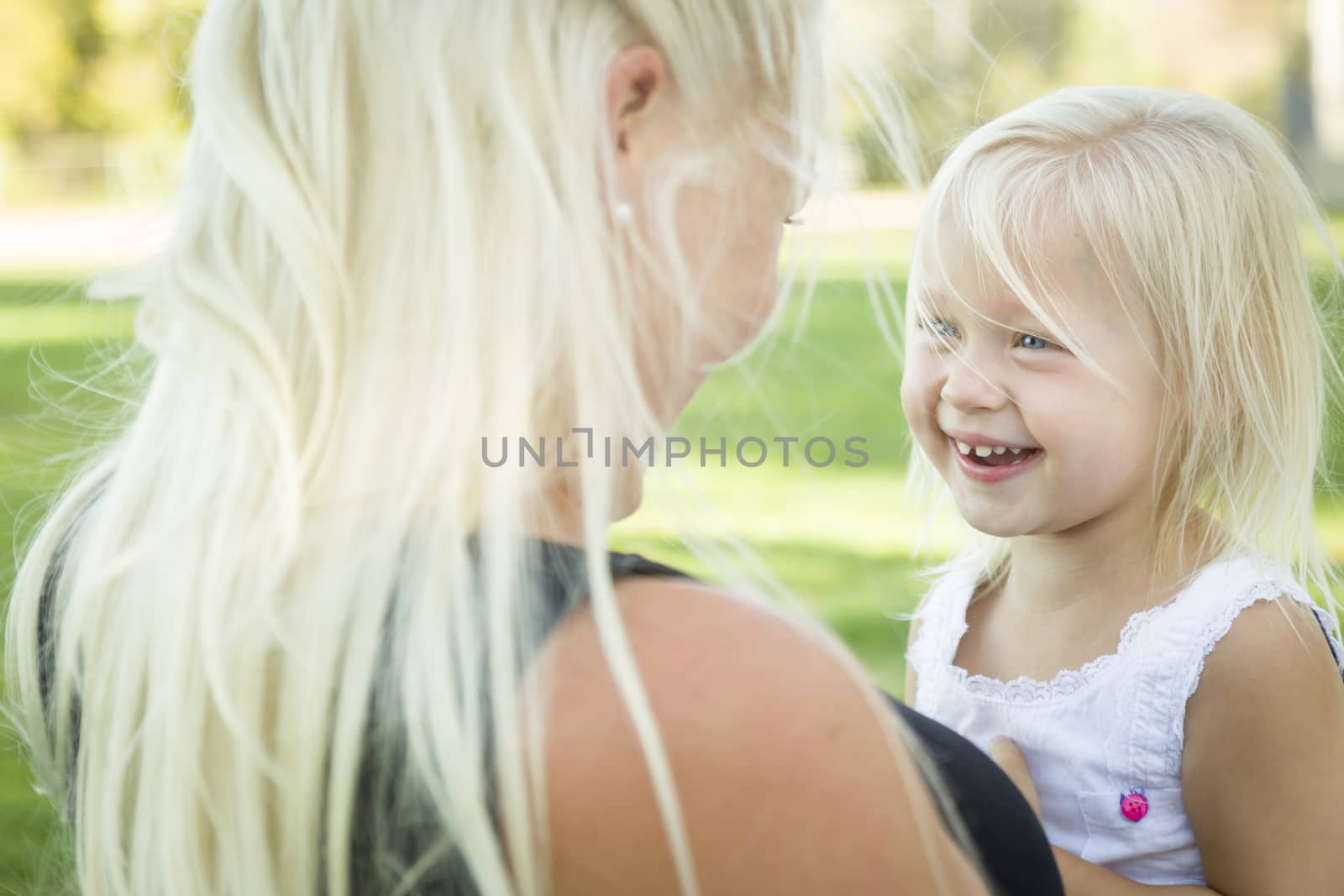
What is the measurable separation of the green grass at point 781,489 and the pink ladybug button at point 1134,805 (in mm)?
582

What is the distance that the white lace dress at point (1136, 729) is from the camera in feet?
5.78

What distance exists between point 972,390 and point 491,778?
3.60ft

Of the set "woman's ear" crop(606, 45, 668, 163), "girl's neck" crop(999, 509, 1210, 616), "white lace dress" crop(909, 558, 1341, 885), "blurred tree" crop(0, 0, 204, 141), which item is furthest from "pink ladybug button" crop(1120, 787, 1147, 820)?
"blurred tree" crop(0, 0, 204, 141)

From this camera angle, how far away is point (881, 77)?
1.29 metres

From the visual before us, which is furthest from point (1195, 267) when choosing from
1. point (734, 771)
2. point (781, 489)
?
point (781, 489)

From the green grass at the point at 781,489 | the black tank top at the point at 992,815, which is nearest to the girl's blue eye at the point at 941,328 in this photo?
the green grass at the point at 781,489

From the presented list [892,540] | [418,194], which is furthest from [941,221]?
[892,540]

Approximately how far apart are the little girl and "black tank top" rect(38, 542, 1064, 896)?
18.9 inches

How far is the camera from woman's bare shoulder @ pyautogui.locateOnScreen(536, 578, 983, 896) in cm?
96

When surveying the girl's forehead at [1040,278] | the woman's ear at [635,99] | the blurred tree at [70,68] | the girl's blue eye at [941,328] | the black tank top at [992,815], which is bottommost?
the black tank top at [992,815]

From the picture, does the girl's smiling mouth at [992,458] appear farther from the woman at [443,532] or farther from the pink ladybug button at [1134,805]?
the woman at [443,532]

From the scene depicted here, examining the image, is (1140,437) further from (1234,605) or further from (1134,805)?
(1134,805)

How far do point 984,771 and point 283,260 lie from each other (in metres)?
0.87

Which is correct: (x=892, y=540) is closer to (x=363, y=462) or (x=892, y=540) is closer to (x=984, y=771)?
(x=984, y=771)
